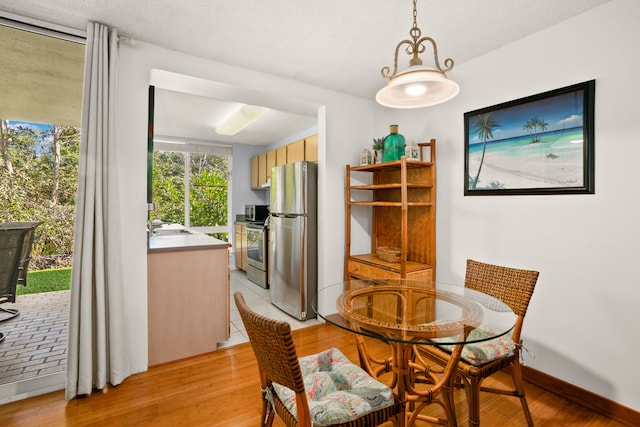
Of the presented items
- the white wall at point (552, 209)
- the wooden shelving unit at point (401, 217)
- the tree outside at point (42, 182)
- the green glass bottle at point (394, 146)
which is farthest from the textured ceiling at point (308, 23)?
the wooden shelving unit at point (401, 217)

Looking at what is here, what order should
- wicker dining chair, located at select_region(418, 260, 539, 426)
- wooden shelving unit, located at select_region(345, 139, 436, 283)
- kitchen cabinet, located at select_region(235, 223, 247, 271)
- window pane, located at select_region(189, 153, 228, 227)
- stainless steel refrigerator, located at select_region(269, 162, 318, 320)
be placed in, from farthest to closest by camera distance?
window pane, located at select_region(189, 153, 228, 227)
kitchen cabinet, located at select_region(235, 223, 247, 271)
stainless steel refrigerator, located at select_region(269, 162, 318, 320)
wooden shelving unit, located at select_region(345, 139, 436, 283)
wicker dining chair, located at select_region(418, 260, 539, 426)

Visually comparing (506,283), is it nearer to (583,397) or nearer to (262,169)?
(583,397)

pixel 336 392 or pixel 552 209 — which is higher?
pixel 552 209

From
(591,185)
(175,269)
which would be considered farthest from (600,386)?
(175,269)

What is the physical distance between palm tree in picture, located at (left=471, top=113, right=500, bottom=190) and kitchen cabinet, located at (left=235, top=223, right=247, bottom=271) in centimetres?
377

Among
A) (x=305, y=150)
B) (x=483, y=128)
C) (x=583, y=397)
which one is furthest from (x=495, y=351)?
(x=305, y=150)

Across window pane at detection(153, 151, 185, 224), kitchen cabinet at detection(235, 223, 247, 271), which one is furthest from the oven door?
window pane at detection(153, 151, 185, 224)

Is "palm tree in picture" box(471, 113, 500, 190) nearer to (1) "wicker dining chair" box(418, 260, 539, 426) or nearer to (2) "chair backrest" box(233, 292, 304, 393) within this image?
(1) "wicker dining chair" box(418, 260, 539, 426)

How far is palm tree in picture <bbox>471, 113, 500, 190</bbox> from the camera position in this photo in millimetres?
2400

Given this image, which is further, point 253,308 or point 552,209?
point 253,308

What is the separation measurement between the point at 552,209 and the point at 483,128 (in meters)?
0.79

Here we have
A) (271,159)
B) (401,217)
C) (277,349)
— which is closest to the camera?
(277,349)

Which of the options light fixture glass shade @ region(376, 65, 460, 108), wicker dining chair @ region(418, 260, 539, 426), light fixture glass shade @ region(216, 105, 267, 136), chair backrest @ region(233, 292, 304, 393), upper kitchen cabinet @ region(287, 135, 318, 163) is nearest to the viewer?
chair backrest @ region(233, 292, 304, 393)

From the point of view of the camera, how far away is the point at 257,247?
4.75 meters
